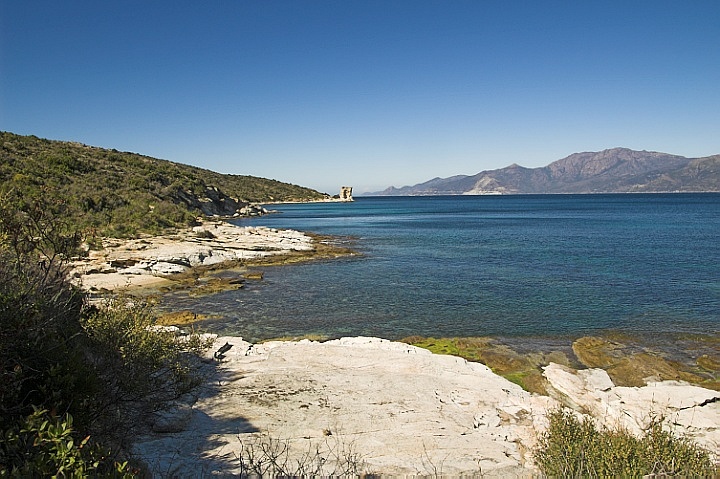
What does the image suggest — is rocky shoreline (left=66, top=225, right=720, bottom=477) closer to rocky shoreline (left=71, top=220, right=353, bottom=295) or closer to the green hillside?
rocky shoreline (left=71, top=220, right=353, bottom=295)

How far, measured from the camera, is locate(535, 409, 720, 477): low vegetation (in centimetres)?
568

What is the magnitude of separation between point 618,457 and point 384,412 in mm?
4924

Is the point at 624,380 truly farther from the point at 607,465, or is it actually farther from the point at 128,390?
the point at 128,390

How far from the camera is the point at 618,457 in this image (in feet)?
19.5

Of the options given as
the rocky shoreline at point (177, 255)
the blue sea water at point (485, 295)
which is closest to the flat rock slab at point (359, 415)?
the blue sea water at point (485, 295)

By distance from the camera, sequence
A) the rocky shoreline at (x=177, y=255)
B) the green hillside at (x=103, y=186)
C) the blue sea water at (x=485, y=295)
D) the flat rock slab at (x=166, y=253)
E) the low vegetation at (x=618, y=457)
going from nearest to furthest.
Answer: the low vegetation at (x=618, y=457) → the blue sea water at (x=485, y=295) → the rocky shoreline at (x=177, y=255) → the flat rock slab at (x=166, y=253) → the green hillside at (x=103, y=186)

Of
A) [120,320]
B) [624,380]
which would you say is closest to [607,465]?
[624,380]

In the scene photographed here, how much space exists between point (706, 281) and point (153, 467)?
3006 centimetres

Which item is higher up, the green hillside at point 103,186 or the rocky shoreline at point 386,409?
the green hillside at point 103,186

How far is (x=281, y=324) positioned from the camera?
19078 mm

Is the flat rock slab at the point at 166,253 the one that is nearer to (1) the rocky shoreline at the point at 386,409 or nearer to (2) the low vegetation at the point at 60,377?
(2) the low vegetation at the point at 60,377

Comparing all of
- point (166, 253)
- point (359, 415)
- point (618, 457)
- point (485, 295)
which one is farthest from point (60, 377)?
point (166, 253)

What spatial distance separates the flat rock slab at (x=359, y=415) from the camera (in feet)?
24.6

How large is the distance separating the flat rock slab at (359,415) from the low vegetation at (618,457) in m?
0.72
